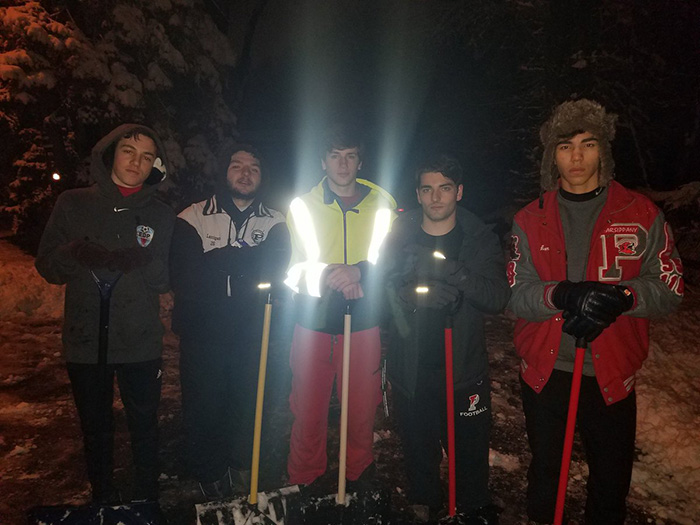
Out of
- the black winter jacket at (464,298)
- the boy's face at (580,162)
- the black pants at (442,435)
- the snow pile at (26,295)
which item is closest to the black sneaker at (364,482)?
the black pants at (442,435)

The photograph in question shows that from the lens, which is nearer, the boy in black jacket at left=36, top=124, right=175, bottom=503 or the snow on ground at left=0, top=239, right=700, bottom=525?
the boy in black jacket at left=36, top=124, right=175, bottom=503

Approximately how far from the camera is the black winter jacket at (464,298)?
2.89 metres

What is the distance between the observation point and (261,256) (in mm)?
3441

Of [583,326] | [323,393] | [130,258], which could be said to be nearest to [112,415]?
[130,258]

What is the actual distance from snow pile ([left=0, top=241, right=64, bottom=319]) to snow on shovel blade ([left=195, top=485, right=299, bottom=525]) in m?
7.41

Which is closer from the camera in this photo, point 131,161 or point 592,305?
point 592,305

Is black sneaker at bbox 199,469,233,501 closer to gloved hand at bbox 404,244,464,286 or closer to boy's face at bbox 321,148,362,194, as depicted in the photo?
gloved hand at bbox 404,244,464,286

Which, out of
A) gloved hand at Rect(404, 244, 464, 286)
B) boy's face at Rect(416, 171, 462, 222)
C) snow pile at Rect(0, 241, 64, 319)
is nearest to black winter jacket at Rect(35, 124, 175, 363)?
gloved hand at Rect(404, 244, 464, 286)

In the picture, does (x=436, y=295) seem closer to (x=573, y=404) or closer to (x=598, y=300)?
(x=598, y=300)

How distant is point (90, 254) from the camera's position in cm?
292

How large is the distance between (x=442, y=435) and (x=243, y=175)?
8.65 ft

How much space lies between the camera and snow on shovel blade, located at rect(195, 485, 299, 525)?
2734mm

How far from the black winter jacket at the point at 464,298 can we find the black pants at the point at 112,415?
1.93m

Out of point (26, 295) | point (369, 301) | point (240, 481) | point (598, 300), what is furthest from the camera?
point (26, 295)
